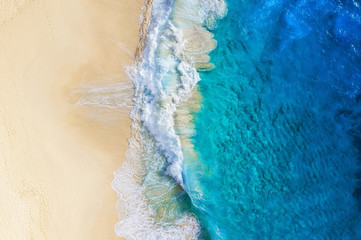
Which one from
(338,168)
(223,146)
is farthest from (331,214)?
(223,146)

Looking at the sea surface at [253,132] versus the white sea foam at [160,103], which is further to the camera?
the sea surface at [253,132]

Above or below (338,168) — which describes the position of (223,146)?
below

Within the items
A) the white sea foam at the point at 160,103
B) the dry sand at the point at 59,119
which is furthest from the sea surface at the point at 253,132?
the dry sand at the point at 59,119

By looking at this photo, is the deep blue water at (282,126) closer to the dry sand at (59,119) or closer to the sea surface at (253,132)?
the sea surface at (253,132)

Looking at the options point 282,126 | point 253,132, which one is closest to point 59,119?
point 253,132

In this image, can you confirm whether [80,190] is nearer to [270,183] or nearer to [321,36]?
[270,183]

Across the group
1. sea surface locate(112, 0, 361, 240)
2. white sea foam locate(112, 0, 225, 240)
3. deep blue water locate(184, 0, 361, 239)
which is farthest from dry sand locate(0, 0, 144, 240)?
deep blue water locate(184, 0, 361, 239)
